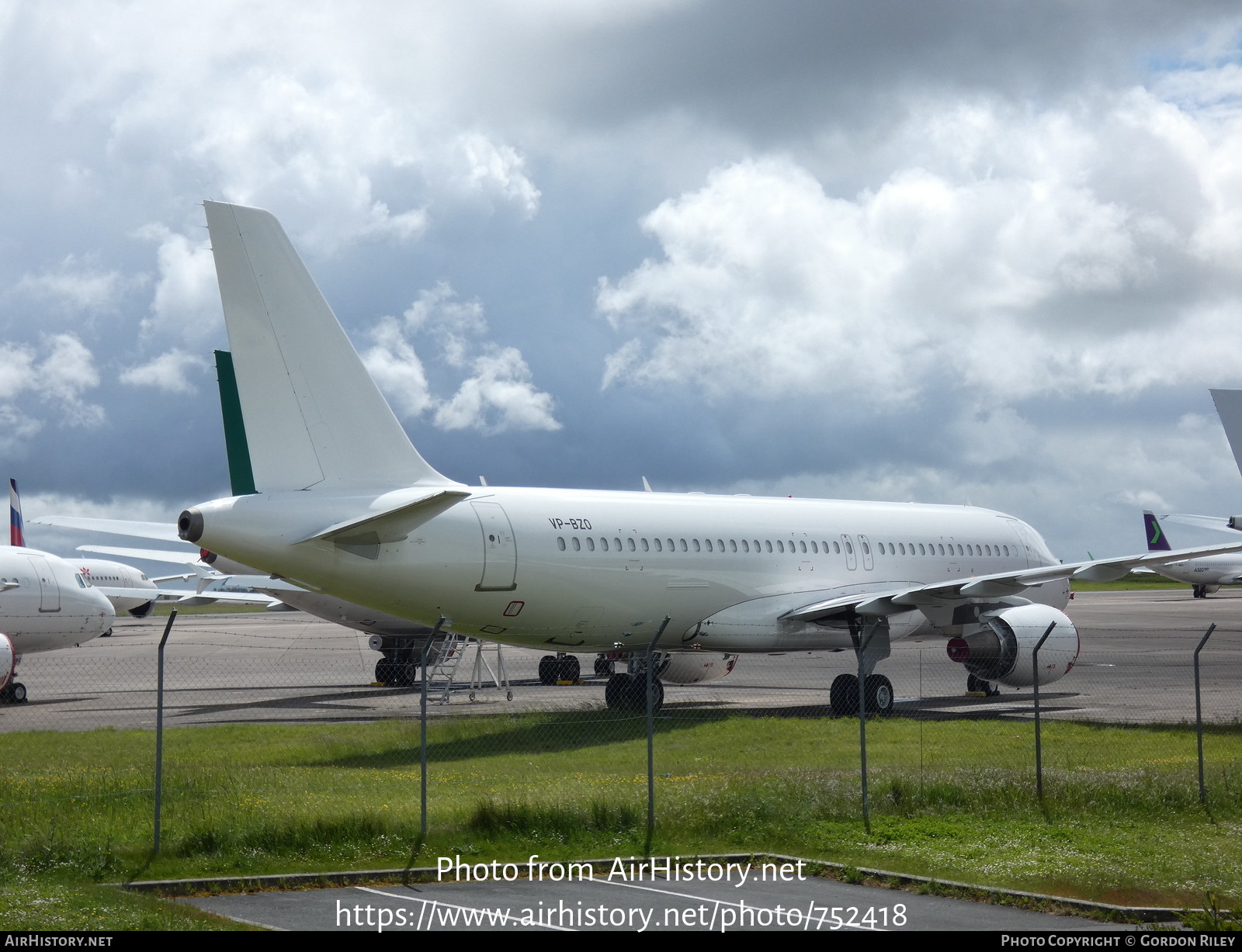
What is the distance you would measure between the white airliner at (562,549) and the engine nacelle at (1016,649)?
0.04 meters

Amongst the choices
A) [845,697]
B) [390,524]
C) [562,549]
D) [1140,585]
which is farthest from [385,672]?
[1140,585]

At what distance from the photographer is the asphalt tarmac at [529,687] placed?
2511cm

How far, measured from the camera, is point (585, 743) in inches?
795

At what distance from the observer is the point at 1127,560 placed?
939 inches

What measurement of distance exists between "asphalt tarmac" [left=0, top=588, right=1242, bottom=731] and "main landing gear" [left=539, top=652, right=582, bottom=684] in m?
0.30

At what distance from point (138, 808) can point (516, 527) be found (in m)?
8.49

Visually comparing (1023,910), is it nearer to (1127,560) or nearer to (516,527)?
(516,527)

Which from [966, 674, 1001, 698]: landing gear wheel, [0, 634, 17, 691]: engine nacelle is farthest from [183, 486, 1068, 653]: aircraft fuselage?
[0, 634, 17, 691]: engine nacelle

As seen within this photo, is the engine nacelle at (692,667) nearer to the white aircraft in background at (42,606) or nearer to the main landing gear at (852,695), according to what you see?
the main landing gear at (852,695)

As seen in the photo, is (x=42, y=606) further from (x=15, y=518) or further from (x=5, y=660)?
(x=15, y=518)

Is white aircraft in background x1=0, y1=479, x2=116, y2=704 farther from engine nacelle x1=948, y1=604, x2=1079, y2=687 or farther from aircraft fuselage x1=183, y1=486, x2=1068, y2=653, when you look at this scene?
engine nacelle x1=948, y1=604, x2=1079, y2=687

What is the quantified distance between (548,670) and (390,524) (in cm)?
1496

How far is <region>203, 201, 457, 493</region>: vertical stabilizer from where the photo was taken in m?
18.0
